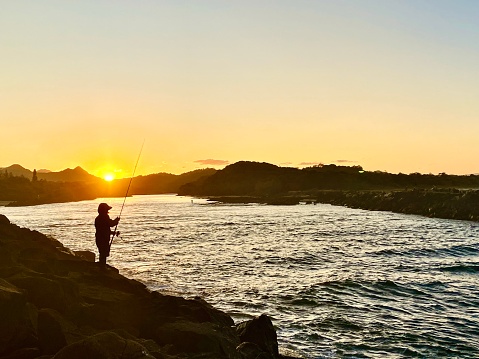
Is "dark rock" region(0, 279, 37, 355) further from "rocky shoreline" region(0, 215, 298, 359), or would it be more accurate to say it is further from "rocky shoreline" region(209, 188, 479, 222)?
"rocky shoreline" region(209, 188, 479, 222)

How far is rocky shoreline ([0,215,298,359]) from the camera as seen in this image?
787cm

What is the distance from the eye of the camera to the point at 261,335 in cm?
1065

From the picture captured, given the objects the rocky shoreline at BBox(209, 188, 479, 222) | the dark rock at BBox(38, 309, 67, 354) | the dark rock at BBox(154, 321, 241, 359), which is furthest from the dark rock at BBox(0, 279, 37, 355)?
the rocky shoreline at BBox(209, 188, 479, 222)

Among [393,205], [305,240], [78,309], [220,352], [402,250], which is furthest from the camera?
[393,205]

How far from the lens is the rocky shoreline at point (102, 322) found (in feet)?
25.8

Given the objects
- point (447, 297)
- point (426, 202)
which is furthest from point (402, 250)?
point (426, 202)

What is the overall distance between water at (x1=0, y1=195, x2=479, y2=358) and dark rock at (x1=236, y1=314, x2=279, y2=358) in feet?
4.15

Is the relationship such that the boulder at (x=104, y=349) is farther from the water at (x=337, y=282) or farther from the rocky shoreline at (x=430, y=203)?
the rocky shoreline at (x=430, y=203)

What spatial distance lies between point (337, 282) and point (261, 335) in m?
10.0

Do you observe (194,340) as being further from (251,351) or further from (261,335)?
→ (261,335)

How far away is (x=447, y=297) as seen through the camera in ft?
57.2

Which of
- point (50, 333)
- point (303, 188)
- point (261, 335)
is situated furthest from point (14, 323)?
point (303, 188)

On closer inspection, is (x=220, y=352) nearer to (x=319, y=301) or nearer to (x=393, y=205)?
(x=319, y=301)

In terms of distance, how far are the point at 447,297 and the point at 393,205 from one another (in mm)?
56973
